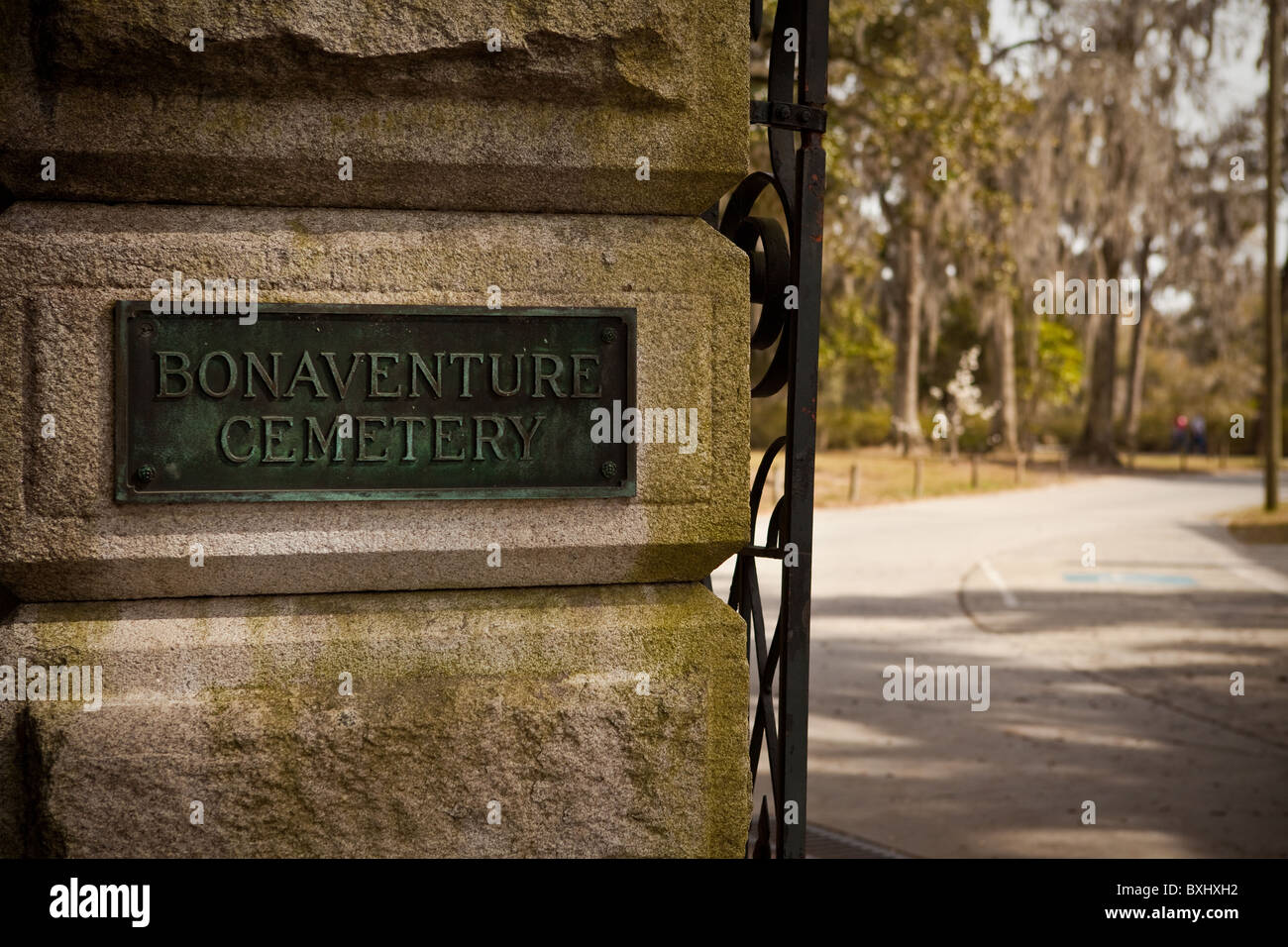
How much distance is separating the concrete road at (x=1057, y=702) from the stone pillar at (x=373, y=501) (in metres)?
2.73

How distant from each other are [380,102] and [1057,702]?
19.8ft

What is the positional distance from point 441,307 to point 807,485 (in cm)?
94

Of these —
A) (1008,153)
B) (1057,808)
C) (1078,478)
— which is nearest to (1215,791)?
(1057,808)

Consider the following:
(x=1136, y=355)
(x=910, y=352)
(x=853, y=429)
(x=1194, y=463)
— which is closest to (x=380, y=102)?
(x=910, y=352)

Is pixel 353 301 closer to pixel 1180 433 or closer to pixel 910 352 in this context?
pixel 910 352

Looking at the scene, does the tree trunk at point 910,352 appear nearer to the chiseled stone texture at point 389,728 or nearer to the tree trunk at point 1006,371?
the tree trunk at point 1006,371

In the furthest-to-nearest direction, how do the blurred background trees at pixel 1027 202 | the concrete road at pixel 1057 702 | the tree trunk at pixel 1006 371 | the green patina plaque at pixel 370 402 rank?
the tree trunk at pixel 1006 371
the blurred background trees at pixel 1027 202
the concrete road at pixel 1057 702
the green patina plaque at pixel 370 402

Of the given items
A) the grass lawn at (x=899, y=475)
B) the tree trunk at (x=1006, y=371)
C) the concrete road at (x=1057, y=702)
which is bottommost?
the concrete road at (x=1057, y=702)

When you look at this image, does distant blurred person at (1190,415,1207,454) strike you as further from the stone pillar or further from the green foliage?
the stone pillar

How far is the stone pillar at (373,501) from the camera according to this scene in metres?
2.52

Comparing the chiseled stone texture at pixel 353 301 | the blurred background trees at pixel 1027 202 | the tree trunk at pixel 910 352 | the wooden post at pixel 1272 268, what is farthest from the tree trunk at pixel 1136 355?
the chiseled stone texture at pixel 353 301

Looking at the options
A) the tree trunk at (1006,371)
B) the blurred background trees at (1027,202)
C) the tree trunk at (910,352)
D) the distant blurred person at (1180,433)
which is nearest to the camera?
the blurred background trees at (1027,202)

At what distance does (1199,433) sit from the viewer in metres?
44.2

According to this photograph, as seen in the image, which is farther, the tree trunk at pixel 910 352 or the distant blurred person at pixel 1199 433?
the distant blurred person at pixel 1199 433
